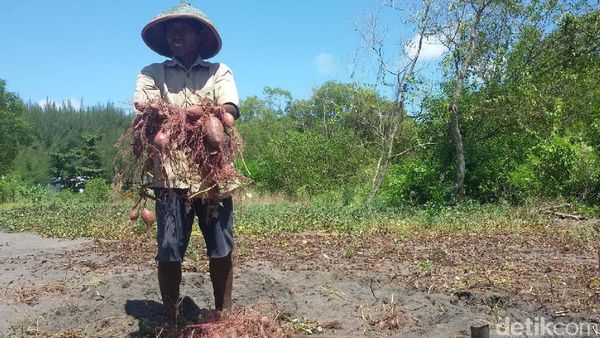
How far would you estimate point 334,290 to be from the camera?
442 cm

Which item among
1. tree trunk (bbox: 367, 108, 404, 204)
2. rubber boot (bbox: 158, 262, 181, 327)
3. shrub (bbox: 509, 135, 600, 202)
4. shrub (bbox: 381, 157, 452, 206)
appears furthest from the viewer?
tree trunk (bbox: 367, 108, 404, 204)

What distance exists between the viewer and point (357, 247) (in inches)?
278

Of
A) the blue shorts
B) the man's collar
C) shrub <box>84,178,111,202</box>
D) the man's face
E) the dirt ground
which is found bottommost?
the dirt ground

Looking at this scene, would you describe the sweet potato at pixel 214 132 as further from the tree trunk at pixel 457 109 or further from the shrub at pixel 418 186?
the shrub at pixel 418 186

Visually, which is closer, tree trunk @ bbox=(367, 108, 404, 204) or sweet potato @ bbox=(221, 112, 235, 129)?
sweet potato @ bbox=(221, 112, 235, 129)

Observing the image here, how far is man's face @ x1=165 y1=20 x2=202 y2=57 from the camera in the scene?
360 cm

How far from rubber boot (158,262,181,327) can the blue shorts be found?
0.13 meters

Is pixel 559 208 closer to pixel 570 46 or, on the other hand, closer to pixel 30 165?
pixel 570 46

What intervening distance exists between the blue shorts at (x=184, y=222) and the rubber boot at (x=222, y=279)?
0.13m

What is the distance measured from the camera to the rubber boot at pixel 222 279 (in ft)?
11.8

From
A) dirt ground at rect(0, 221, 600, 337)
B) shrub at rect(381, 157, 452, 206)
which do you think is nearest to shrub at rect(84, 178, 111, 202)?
shrub at rect(381, 157, 452, 206)

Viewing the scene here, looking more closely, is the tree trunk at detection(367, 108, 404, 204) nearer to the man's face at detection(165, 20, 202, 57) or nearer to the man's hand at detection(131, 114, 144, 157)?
the man's face at detection(165, 20, 202, 57)

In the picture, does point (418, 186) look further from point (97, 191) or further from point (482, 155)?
point (97, 191)

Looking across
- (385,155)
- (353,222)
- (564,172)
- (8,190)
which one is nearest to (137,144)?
(353,222)
